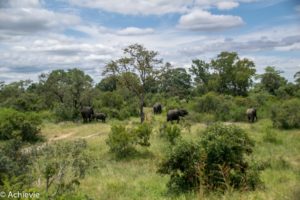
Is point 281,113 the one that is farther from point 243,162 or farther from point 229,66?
point 229,66

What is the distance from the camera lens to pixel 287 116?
2502 centimetres

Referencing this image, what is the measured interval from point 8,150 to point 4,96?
124 ft

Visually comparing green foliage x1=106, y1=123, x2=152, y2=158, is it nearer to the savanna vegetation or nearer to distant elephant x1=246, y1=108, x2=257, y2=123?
the savanna vegetation

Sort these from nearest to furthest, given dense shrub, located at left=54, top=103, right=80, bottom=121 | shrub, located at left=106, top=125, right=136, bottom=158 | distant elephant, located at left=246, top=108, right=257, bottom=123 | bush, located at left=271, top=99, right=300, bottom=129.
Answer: shrub, located at left=106, top=125, right=136, bottom=158 → bush, located at left=271, top=99, right=300, bottom=129 → distant elephant, located at left=246, top=108, right=257, bottom=123 → dense shrub, located at left=54, top=103, right=80, bottom=121

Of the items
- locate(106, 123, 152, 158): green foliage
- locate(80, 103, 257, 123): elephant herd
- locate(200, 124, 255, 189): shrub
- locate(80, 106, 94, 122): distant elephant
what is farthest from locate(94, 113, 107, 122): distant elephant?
locate(200, 124, 255, 189): shrub

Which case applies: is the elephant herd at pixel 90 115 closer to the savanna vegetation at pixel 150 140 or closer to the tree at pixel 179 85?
the savanna vegetation at pixel 150 140

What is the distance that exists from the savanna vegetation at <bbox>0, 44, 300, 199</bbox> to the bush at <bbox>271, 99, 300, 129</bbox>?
67mm

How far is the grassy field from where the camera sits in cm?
874

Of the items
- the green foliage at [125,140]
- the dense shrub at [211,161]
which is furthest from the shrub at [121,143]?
the dense shrub at [211,161]

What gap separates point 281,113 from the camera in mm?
25094

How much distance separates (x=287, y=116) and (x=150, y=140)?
10.3 meters

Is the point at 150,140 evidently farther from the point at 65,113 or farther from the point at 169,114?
the point at 65,113

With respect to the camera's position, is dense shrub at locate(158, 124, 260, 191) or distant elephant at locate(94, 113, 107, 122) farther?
distant elephant at locate(94, 113, 107, 122)

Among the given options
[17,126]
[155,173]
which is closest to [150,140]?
[155,173]
